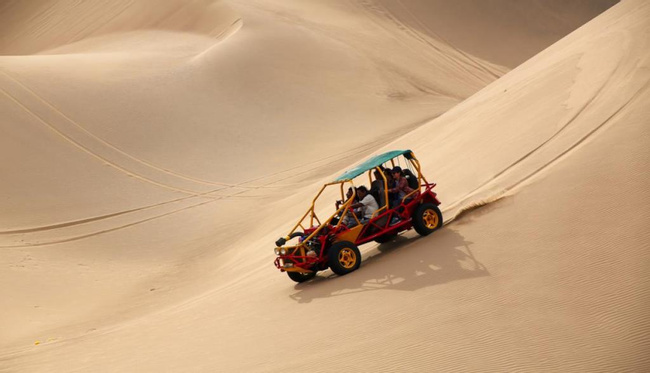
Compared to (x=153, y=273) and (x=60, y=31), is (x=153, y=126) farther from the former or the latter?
(x=60, y=31)

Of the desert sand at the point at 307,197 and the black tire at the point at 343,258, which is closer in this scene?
the desert sand at the point at 307,197

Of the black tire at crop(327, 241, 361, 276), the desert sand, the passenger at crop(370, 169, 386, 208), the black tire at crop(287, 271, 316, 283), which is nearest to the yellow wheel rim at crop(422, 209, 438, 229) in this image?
the desert sand

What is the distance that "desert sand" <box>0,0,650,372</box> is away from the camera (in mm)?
8133

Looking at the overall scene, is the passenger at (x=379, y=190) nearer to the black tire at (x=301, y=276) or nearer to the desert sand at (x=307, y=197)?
the desert sand at (x=307, y=197)

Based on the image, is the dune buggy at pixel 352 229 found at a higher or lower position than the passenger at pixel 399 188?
lower

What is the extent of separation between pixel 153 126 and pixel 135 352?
18452 mm

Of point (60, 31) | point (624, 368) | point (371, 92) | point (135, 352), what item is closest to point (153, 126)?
point (371, 92)

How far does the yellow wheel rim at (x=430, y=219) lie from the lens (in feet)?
36.4

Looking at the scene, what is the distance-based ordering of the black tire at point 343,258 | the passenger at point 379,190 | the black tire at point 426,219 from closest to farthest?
the black tire at point 343,258, the black tire at point 426,219, the passenger at point 379,190

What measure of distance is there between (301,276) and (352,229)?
1.17m

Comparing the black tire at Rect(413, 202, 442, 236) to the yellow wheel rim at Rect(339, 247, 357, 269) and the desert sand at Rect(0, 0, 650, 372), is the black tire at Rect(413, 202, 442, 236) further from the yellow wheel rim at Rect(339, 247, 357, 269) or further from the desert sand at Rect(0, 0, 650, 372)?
the yellow wheel rim at Rect(339, 247, 357, 269)

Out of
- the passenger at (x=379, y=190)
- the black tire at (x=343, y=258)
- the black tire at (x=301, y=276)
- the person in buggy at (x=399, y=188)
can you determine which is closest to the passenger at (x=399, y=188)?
the person in buggy at (x=399, y=188)

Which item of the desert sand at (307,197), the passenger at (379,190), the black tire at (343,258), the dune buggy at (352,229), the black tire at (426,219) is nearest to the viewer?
the desert sand at (307,197)

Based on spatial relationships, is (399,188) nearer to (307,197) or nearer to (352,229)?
(352,229)
